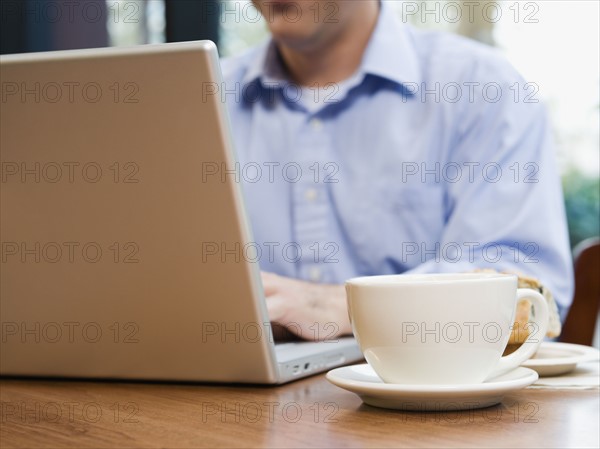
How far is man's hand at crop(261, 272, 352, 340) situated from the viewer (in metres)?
0.95

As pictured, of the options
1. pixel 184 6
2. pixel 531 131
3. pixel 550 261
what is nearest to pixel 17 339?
pixel 550 261

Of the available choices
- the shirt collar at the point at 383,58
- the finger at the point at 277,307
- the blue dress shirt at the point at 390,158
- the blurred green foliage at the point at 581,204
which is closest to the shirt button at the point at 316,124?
the blue dress shirt at the point at 390,158

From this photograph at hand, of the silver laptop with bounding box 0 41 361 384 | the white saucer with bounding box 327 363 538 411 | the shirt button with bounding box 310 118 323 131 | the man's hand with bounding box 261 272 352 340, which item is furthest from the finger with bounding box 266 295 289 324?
the shirt button with bounding box 310 118 323 131

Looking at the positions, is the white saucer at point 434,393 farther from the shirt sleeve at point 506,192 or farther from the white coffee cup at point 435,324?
the shirt sleeve at point 506,192

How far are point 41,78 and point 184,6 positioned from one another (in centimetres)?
201

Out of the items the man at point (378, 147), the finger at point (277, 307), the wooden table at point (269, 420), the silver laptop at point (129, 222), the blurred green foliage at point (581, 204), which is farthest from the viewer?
the blurred green foliage at point (581, 204)

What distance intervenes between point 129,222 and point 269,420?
209mm

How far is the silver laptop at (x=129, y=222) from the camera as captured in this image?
2.09 feet

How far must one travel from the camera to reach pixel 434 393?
0.57m

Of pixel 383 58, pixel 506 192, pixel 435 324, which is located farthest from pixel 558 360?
pixel 383 58

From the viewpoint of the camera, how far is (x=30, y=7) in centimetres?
233

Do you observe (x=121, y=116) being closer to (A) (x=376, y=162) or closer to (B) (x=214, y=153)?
(B) (x=214, y=153)

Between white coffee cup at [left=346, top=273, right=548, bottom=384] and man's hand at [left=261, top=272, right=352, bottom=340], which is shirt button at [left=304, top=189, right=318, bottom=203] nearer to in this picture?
man's hand at [left=261, top=272, right=352, bottom=340]

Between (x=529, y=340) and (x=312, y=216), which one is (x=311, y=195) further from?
(x=529, y=340)
